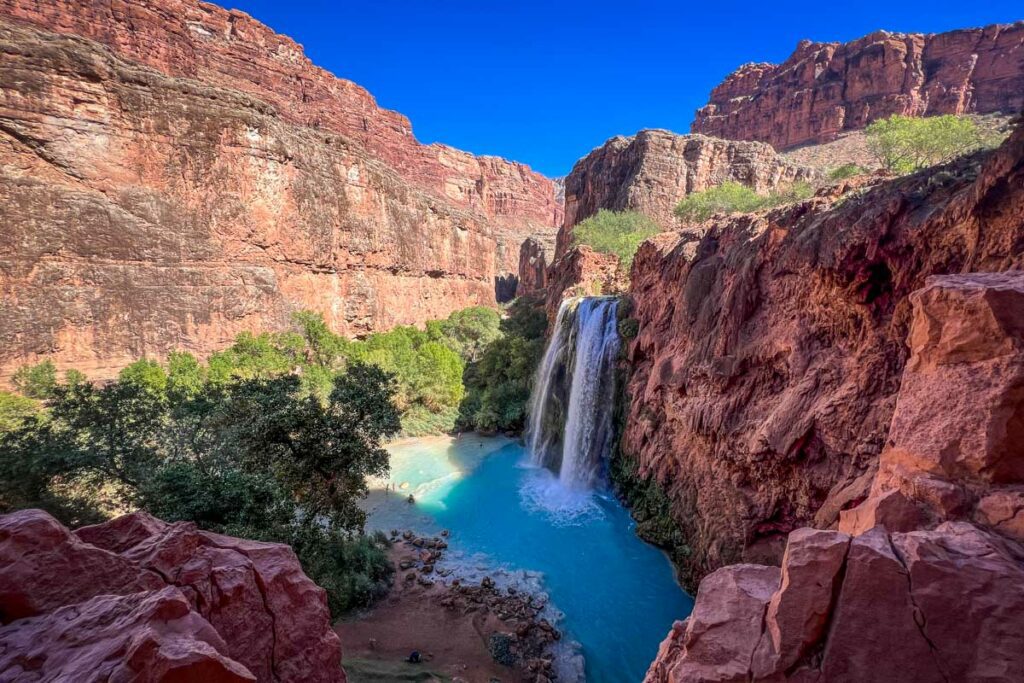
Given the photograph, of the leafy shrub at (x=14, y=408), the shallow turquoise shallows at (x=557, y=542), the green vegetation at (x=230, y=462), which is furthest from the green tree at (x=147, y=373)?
the shallow turquoise shallows at (x=557, y=542)

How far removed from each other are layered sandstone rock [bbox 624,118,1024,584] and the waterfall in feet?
11.6

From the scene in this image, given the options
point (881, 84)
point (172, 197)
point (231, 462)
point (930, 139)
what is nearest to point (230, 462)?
point (231, 462)

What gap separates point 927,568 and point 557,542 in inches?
429

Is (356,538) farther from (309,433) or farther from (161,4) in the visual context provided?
(161,4)

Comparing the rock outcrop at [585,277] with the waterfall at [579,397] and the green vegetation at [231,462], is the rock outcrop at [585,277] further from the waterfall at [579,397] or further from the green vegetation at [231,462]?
the green vegetation at [231,462]

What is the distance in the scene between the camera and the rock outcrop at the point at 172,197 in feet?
56.7

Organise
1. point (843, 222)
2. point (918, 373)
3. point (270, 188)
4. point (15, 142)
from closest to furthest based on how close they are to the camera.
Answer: point (918, 373) < point (843, 222) < point (15, 142) < point (270, 188)

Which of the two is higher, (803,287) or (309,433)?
(803,287)

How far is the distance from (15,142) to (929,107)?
78737 millimetres

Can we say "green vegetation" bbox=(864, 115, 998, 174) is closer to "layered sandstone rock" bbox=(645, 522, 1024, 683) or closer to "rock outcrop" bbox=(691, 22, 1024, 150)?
"layered sandstone rock" bbox=(645, 522, 1024, 683)

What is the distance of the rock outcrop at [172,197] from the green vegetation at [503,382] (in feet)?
35.2

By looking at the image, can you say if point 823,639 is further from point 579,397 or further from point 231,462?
point 579,397

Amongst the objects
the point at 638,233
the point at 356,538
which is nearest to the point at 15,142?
the point at 356,538

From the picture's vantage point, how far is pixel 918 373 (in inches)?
189
